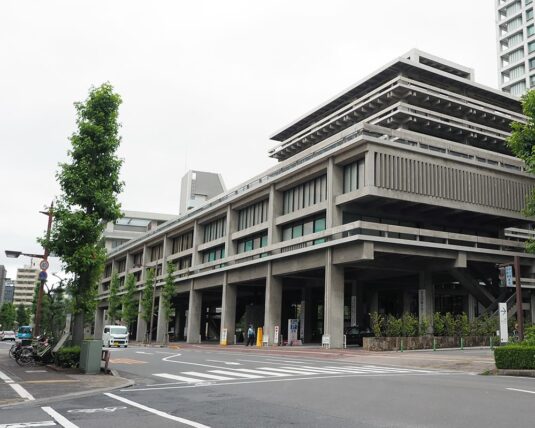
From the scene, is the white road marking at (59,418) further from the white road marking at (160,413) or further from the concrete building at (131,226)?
the concrete building at (131,226)

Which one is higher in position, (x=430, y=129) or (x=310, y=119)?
(x=310, y=119)

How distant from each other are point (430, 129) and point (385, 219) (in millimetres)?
27788

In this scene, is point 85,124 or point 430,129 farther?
point 430,129

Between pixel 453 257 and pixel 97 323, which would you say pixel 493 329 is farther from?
pixel 97 323

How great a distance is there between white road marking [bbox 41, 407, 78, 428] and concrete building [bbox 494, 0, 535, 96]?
303 feet

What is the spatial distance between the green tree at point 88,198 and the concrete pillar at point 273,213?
27.2 metres

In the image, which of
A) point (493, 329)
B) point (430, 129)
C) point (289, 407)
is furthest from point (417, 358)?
point (430, 129)

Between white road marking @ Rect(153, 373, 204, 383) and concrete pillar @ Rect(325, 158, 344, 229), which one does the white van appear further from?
white road marking @ Rect(153, 373, 204, 383)

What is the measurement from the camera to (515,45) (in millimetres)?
90500

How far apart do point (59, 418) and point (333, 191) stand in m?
33.0

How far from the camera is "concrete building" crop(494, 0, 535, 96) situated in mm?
87562

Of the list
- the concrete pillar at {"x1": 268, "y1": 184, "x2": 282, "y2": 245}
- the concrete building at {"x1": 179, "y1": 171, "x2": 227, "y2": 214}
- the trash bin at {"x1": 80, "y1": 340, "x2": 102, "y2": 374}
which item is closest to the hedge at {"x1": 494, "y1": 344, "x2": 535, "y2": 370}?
the trash bin at {"x1": 80, "y1": 340, "x2": 102, "y2": 374}

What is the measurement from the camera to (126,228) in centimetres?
10925

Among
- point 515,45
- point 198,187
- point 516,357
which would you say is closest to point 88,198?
point 516,357
